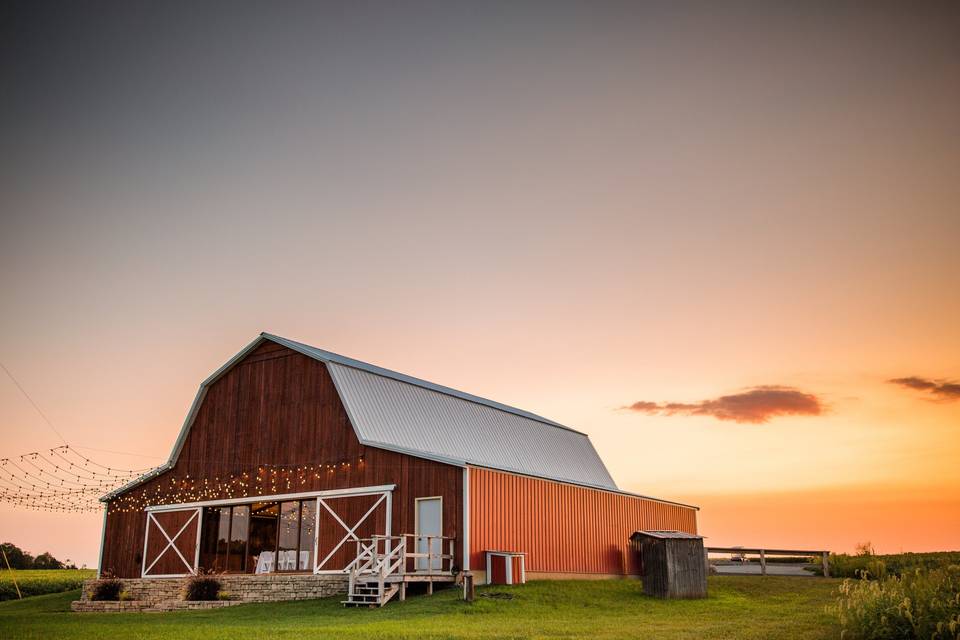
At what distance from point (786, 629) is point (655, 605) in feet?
18.2

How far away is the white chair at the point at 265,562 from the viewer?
82.9 feet

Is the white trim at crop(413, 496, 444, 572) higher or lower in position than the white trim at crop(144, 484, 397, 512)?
lower

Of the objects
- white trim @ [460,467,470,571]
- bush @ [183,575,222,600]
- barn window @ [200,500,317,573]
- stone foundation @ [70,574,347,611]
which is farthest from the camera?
barn window @ [200,500,317,573]

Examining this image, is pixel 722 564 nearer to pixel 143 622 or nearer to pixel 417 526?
pixel 417 526

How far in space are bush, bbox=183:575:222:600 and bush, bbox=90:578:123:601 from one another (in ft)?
16.5

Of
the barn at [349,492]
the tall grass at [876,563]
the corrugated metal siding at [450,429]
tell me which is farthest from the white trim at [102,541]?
the tall grass at [876,563]

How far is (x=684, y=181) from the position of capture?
21906mm

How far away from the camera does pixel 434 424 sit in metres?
27.4

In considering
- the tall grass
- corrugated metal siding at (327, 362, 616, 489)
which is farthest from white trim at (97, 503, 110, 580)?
the tall grass

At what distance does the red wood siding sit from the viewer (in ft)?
72.9

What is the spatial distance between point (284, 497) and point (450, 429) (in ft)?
20.2

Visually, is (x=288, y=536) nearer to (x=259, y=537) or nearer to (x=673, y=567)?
(x=259, y=537)

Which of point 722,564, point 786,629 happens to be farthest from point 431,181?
point 722,564

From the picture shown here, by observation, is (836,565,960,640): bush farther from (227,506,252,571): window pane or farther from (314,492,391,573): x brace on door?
(227,506,252,571): window pane
